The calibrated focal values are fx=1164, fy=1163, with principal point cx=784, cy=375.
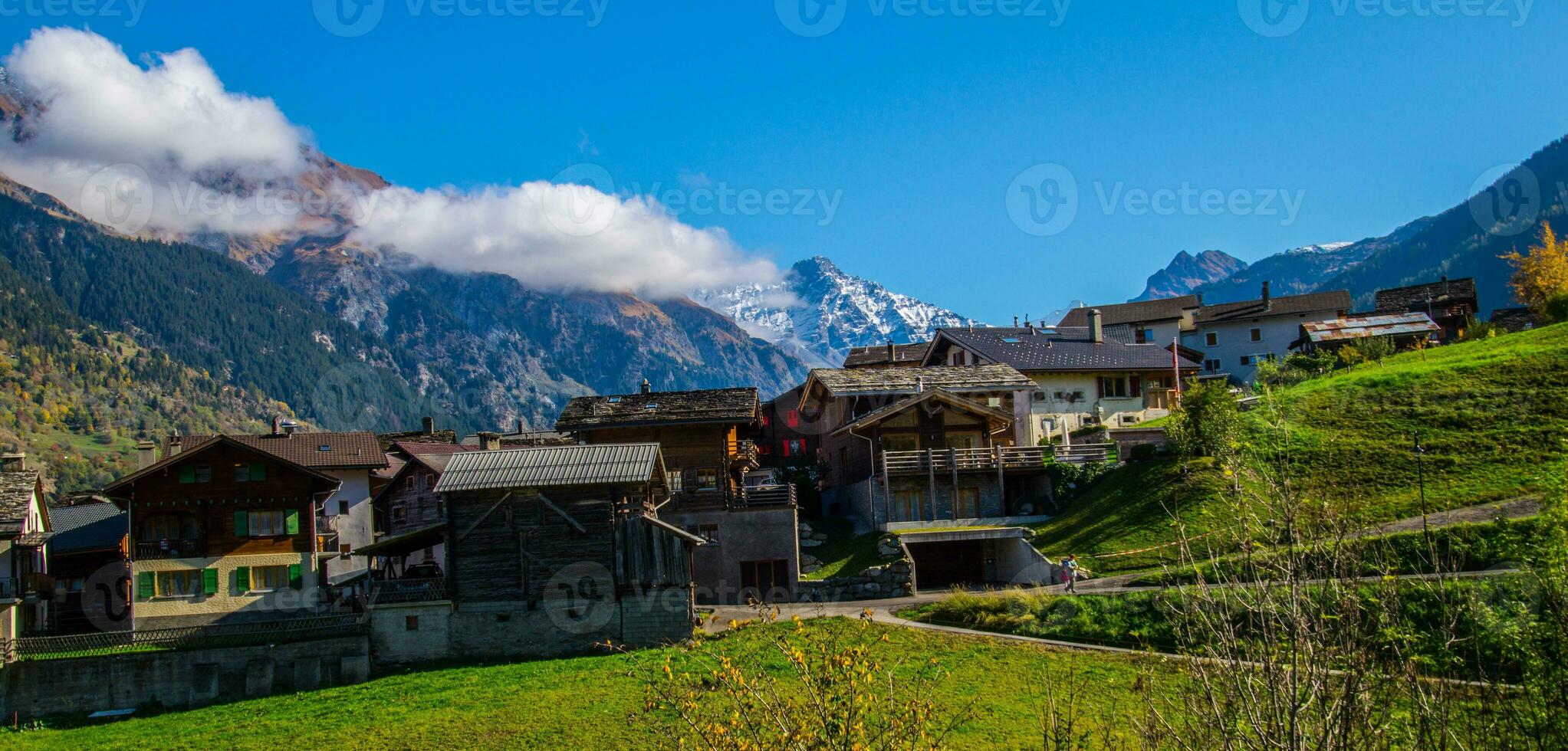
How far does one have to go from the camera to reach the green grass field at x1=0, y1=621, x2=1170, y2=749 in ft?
94.0

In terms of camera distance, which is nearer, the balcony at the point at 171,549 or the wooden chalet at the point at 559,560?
the wooden chalet at the point at 559,560

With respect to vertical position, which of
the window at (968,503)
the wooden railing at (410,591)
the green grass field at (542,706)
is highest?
the window at (968,503)

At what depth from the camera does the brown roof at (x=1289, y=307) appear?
8800 cm

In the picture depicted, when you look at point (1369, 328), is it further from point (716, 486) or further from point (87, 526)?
point (87, 526)

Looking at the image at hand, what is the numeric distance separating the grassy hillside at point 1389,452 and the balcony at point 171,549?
35588 millimetres

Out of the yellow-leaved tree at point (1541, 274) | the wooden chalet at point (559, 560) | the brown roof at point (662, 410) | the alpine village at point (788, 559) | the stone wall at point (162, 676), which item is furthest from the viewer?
the yellow-leaved tree at point (1541, 274)

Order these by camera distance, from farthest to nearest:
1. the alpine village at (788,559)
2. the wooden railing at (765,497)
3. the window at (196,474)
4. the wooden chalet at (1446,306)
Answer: the wooden chalet at (1446,306) < the window at (196,474) < the wooden railing at (765,497) < the alpine village at (788,559)

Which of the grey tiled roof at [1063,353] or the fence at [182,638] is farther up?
the grey tiled roof at [1063,353]

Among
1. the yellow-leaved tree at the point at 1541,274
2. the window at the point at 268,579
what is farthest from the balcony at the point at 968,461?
the yellow-leaved tree at the point at 1541,274

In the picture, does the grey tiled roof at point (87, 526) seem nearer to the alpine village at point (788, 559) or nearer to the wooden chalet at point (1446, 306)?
the alpine village at point (788, 559)

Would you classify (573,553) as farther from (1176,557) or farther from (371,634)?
(1176,557)

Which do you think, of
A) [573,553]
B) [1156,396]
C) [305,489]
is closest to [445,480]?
[573,553]

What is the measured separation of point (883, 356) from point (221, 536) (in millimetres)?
53584

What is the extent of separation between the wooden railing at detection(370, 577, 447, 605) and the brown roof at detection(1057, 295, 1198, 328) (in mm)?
64189
